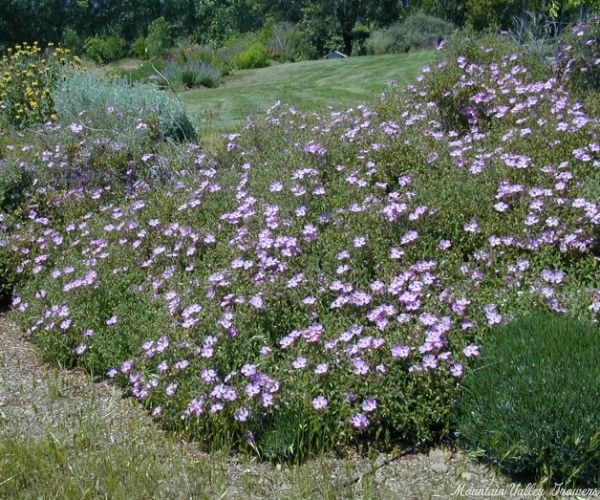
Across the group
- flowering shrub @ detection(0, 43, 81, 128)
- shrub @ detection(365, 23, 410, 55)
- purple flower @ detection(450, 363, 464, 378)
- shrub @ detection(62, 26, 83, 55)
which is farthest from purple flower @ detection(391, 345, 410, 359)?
shrub @ detection(62, 26, 83, 55)

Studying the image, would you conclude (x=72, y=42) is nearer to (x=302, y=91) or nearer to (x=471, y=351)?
(x=302, y=91)

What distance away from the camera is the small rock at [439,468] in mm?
3434

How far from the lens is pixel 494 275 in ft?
14.1

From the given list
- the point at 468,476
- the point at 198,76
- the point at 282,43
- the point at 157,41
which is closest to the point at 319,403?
the point at 468,476

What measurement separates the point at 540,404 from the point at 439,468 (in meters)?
0.63

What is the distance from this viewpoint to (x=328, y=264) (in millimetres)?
4582

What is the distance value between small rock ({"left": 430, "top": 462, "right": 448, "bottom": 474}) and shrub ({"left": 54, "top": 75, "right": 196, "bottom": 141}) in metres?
4.85

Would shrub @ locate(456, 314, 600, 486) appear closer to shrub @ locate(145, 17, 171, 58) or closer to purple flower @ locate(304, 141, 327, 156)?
purple flower @ locate(304, 141, 327, 156)

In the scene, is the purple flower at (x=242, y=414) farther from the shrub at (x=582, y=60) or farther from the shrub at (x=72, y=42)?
the shrub at (x=72, y=42)

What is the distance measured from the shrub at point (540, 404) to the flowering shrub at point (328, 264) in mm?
226

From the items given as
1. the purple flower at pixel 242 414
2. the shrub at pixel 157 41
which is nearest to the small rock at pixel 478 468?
the purple flower at pixel 242 414

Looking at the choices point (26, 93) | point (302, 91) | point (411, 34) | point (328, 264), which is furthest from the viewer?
point (411, 34)

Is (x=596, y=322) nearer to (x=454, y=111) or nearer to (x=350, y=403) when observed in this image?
(x=350, y=403)

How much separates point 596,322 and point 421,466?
1.16 metres
